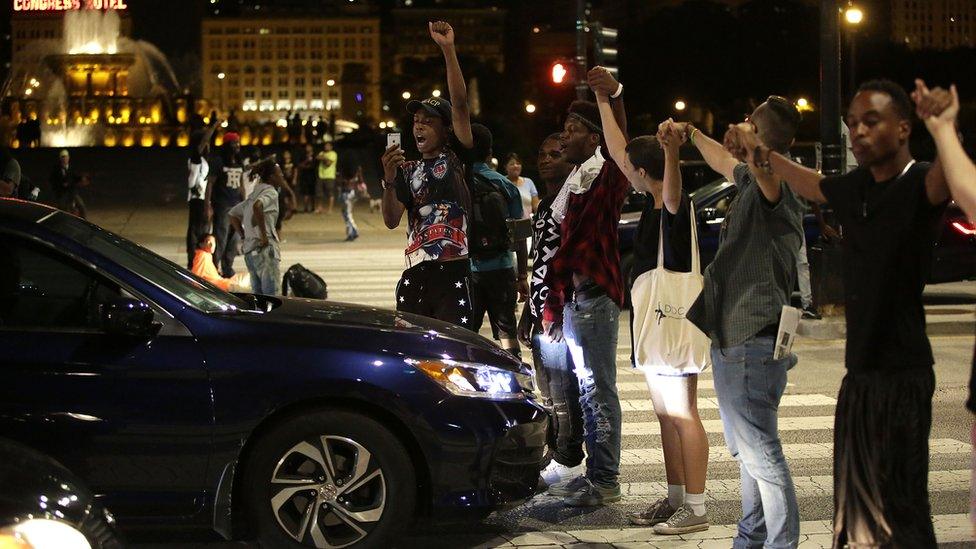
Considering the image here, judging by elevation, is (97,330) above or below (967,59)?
below

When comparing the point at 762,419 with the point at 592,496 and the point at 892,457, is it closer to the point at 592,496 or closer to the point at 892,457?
the point at 892,457

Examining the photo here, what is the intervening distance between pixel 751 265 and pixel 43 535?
273 centimetres

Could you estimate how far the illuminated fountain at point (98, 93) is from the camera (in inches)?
3135

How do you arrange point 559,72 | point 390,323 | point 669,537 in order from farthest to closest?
point 559,72, point 669,537, point 390,323

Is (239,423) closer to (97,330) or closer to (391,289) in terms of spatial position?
(97,330)

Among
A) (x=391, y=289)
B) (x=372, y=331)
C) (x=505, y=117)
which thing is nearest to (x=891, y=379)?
(x=372, y=331)

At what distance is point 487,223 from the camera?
7.95m

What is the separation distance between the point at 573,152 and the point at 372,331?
1599 mm

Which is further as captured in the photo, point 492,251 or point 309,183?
point 309,183

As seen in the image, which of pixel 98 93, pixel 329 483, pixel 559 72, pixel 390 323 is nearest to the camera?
pixel 329 483

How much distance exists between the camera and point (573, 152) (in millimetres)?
6582

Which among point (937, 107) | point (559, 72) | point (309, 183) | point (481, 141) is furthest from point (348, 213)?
point (937, 107)

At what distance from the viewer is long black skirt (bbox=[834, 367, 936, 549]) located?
13.3ft

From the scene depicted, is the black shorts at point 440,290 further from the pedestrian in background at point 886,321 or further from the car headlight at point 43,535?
the car headlight at point 43,535
